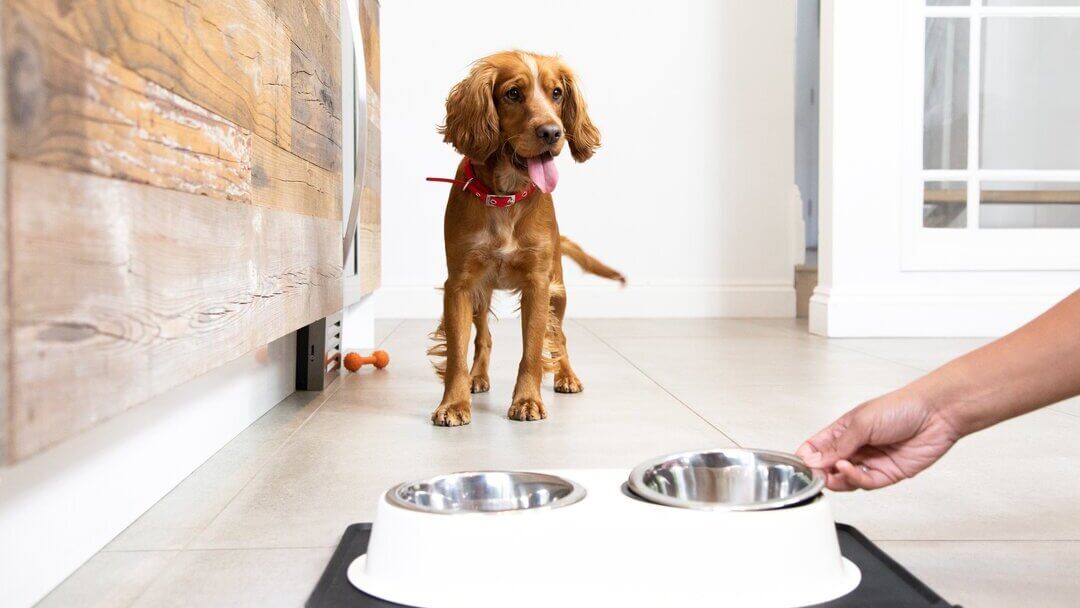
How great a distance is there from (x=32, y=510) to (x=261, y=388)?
97cm

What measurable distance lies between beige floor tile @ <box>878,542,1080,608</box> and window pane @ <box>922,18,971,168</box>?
2.63m

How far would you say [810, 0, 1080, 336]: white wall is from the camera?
3.37 meters

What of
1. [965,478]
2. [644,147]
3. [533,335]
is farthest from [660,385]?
[644,147]

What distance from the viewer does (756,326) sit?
381 cm

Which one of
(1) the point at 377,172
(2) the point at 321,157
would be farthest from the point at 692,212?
(2) the point at 321,157

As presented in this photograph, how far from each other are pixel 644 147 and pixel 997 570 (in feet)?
11.2

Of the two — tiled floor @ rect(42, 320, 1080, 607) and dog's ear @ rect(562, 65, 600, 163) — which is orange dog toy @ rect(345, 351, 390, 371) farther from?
dog's ear @ rect(562, 65, 600, 163)

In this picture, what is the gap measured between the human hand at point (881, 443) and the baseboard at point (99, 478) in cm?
70

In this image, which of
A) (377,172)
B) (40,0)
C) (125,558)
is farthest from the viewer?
(377,172)

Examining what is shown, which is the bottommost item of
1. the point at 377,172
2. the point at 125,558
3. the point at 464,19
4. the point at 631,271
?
the point at 125,558

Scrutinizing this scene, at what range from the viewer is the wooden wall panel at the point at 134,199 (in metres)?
0.64

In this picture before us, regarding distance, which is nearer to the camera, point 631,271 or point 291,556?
point 291,556

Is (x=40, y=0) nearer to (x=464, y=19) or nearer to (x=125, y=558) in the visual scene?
(x=125, y=558)

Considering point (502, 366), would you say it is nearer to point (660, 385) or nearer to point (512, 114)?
point (660, 385)
